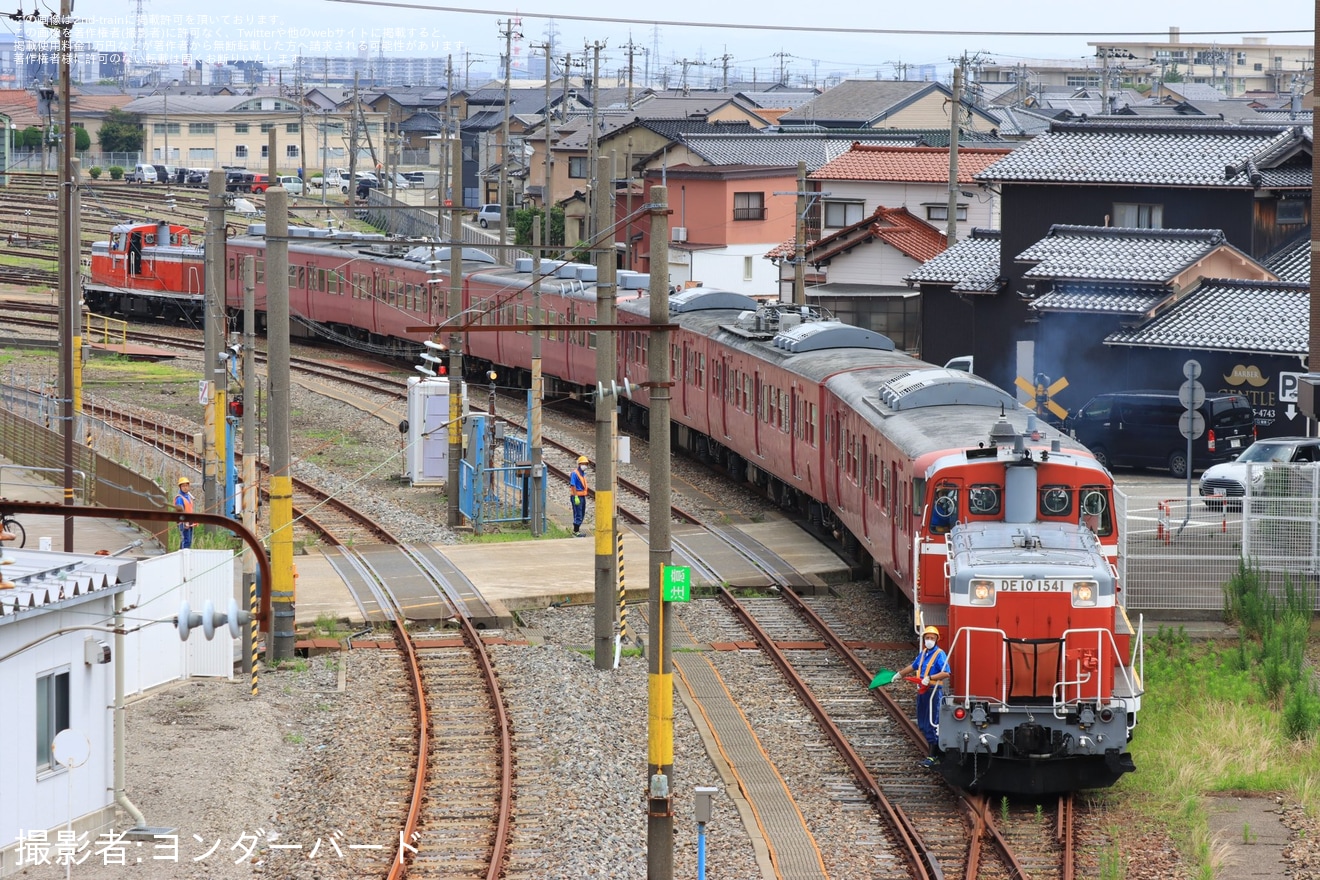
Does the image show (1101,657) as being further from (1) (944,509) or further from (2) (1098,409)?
(2) (1098,409)

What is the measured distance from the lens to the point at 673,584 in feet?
41.5

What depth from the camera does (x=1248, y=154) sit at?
3606 cm

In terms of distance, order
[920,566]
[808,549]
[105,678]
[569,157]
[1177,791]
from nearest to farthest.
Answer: [105,678] → [1177,791] → [920,566] → [808,549] → [569,157]

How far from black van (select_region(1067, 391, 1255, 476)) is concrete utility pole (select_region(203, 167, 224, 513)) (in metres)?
16.4

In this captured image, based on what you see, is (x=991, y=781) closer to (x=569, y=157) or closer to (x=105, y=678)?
(x=105, y=678)

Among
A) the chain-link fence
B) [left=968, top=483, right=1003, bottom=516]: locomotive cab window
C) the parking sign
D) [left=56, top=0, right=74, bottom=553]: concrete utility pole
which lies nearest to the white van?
[left=56, top=0, right=74, bottom=553]: concrete utility pole

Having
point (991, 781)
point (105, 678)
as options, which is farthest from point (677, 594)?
point (105, 678)

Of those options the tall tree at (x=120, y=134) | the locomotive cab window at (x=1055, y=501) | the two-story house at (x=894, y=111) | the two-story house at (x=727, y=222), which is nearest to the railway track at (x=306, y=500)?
the locomotive cab window at (x=1055, y=501)

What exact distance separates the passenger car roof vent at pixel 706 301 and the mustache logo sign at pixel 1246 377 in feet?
30.5

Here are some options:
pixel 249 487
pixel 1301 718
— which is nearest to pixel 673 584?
pixel 1301 718

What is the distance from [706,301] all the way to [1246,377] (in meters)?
10.4

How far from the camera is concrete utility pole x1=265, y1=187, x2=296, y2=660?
1872 cm

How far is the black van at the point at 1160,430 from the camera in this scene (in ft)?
102

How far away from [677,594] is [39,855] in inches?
203
